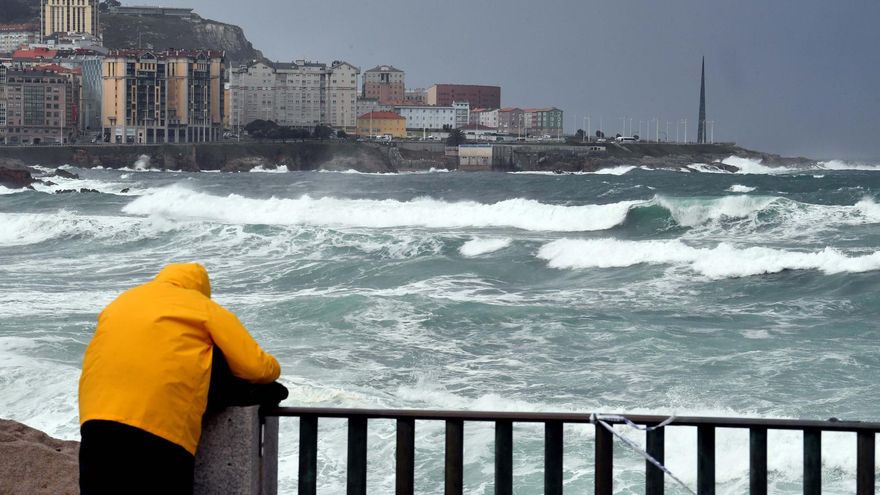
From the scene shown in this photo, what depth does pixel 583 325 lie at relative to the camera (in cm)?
1441

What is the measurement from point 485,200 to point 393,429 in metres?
47.0

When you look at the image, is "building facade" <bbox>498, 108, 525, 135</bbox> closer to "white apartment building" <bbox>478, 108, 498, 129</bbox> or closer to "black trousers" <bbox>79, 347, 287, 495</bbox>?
"white apartment building" <bbox>478, 108, 498, 129</bbox>

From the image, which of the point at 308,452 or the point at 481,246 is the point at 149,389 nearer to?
the point at 308,452

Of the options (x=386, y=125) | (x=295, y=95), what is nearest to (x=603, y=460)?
(x=386, y=125)

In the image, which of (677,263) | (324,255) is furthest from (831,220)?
(324,255)

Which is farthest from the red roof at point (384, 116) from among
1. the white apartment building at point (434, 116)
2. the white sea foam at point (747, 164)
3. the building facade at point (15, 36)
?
the building facade at point (15, 36)

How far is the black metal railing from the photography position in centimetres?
347

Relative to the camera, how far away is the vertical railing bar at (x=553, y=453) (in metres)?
3.54

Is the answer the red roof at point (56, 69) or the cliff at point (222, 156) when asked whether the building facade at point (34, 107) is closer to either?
the red roof at point (56, 69)

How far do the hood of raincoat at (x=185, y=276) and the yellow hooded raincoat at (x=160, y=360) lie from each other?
5 cm

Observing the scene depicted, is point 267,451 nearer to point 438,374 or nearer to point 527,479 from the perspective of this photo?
point 527,479

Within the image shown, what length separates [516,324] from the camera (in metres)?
14.6

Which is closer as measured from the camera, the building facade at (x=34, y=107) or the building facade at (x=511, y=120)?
the building facade at (x=34, y=107)

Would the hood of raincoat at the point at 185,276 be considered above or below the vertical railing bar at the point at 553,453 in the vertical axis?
above
